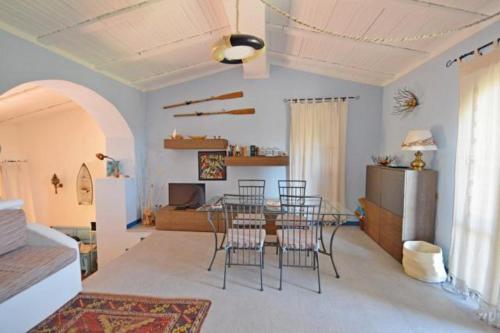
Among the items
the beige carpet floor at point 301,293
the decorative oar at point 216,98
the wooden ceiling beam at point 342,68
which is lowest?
the beige carpet floor at point 301,293

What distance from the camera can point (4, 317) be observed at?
5.59 feet

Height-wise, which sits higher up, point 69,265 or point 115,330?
point 69,265

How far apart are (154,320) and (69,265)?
104cm

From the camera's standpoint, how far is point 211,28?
301 cm

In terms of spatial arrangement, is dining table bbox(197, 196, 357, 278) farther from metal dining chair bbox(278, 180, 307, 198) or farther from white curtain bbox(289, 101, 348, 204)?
white curtain bbox(289, 101, 348, 204)

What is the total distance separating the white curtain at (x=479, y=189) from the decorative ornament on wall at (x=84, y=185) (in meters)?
6.36

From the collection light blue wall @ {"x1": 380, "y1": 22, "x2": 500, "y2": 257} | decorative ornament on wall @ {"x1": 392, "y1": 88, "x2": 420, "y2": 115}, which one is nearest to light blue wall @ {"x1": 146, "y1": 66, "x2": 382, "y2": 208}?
decorative ornament on wall @ {"x1": 392, "y1": 88, "x2": 420, "y2": 115}

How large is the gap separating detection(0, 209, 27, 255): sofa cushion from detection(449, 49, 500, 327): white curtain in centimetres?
420

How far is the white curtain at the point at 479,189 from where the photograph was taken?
1922 millimetres

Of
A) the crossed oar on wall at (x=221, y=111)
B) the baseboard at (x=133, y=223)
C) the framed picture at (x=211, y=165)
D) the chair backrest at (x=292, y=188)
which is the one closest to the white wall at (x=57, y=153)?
the baseboard at (x=133, y=223)

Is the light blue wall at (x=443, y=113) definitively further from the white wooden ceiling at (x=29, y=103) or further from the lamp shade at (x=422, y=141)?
the white wooden ceiling at (x=29, y=103)

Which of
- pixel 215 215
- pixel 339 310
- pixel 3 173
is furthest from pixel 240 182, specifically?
pixel 3 173

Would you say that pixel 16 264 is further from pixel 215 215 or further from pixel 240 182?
pixel 240 182

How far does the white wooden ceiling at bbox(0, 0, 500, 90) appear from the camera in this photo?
217cm
